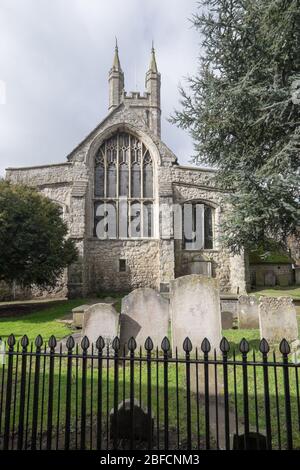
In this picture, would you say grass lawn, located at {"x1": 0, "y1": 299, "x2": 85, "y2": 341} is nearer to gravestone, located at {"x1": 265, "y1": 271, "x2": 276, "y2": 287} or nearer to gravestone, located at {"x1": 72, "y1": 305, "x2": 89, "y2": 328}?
gravestone, located at {"x1": 72, "y1": 305, "x2": 89, "y2": 328}

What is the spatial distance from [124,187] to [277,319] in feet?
49.6

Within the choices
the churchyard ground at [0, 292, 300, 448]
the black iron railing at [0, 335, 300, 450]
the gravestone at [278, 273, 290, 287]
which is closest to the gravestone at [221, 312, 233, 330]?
the churchyard ground at [0, 292, 300, 448]

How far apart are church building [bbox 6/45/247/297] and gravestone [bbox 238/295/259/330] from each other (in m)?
8.85

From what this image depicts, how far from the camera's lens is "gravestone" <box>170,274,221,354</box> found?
6.07 meters

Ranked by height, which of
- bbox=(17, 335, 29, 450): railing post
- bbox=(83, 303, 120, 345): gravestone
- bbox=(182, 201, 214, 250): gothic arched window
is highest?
bbox=(182, 201, 214, 250): gothic arched window

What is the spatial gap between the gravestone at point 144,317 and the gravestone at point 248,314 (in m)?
3.81

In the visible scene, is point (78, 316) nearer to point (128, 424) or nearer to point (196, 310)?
point (196, 310)

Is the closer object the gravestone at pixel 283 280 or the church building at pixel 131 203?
the church building at pixel 131 203

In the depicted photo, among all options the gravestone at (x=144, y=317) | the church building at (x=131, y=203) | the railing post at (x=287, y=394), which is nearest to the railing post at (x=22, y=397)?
the railing post at (x=287, y=394)

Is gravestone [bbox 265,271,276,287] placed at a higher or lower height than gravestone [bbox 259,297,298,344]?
higher

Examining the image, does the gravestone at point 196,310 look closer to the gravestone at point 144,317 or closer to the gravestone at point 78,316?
the gravestone at point 144,317

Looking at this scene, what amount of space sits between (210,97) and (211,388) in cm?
870

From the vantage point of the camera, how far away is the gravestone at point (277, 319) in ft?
23.4
